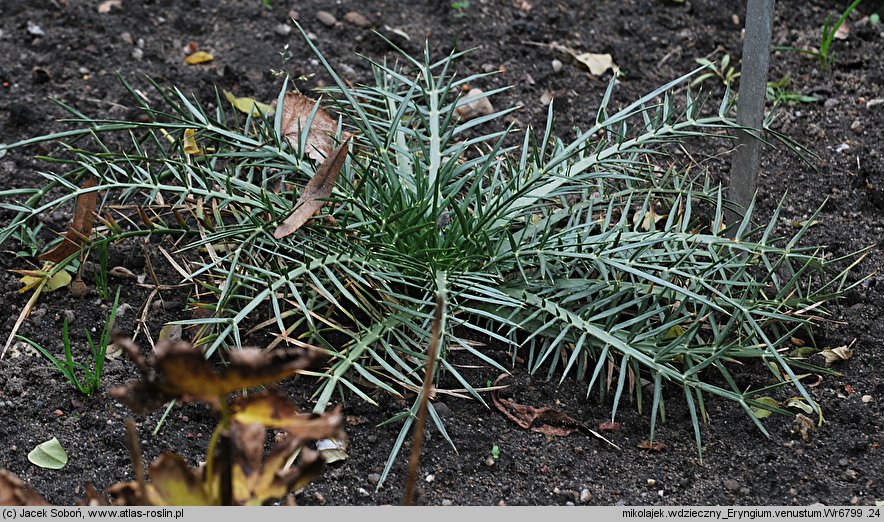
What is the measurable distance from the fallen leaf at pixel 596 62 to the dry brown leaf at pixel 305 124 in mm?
1043

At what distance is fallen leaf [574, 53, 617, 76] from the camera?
3.10 metres

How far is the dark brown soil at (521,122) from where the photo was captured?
1781 millimetres

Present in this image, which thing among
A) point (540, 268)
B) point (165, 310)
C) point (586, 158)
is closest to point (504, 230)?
point (540, 268)

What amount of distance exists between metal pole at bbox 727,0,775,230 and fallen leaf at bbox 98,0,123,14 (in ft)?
6.95

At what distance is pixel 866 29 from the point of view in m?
3.34

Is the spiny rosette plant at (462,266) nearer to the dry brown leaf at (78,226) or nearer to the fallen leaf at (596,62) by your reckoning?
the dry brown leaf at (78,226)

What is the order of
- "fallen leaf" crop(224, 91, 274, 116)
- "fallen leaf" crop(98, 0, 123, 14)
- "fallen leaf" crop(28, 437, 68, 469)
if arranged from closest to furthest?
"fallen leaf" crop(28, 437, 68, 469), "fallen leaf" crop(224, 91, 274, 116), "fallen leaf" crop(98, 0, 123, 14)

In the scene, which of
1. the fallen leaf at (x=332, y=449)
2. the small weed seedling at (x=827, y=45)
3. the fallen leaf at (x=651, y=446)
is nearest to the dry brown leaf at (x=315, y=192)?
the fallen leaf at (x=332, y=449)

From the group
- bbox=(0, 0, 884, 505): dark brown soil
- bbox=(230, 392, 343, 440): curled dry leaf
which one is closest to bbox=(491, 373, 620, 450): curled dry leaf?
bbox=(0, 0, 884, 505): dark brown soil

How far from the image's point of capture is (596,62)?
312cm

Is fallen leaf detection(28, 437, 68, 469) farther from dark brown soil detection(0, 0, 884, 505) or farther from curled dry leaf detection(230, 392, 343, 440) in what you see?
curled dry leaf detection(230, 392, 343, 440)

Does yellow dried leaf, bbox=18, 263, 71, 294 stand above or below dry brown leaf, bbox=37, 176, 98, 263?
below

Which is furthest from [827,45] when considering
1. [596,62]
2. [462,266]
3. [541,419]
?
[541,419]

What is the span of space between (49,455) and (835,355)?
1651 millimetres
